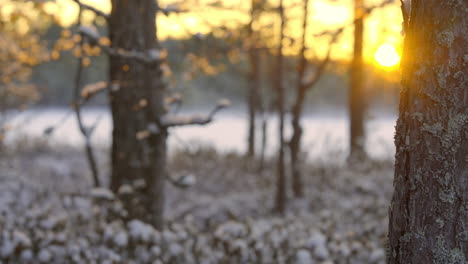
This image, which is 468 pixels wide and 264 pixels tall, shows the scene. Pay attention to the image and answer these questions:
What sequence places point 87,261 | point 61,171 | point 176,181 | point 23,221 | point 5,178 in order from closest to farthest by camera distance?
point 87,261 → point 23,221 → point 176,181 → point 5,178 → point 61,171

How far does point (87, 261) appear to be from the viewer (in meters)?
4.11

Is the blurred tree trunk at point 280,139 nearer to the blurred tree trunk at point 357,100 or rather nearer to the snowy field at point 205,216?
the snowy field at point 205,216

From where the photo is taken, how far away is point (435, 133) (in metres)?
1.93

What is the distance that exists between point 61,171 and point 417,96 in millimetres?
11072

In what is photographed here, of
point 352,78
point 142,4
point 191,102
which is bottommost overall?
point 191,102

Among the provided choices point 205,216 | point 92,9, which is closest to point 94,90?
point 92,9

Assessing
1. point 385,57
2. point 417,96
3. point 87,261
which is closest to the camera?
point 417,96

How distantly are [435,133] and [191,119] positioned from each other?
3.14 metres

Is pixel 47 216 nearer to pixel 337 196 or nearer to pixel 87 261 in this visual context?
pixel 87 261

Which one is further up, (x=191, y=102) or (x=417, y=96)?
(x=417, y=96)

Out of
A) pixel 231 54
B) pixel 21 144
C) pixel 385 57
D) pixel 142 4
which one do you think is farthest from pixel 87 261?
pixel 21 144

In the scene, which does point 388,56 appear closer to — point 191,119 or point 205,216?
point 191,119

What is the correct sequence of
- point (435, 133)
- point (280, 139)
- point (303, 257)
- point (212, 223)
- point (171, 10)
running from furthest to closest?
point (280, 139)
point (212, 223)
point (171, 10)
point (303, 257)
point (435, 133)

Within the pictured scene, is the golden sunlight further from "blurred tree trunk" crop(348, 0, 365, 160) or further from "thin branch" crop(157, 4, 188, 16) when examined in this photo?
"blurred tree trunk" crop(348, 0, 365, 160)
